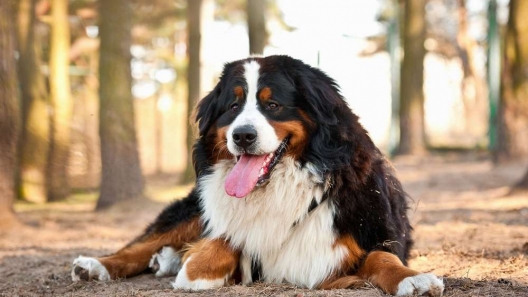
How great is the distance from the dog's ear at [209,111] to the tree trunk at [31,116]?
10.2 meters

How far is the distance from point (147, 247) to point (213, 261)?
1114 mm

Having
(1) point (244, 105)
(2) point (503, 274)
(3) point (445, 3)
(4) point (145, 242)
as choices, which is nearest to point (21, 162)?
(4) point (145, 242)

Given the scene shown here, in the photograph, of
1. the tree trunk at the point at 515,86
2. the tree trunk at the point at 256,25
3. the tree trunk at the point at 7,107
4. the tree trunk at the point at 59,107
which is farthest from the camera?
the tree trunk at the point at 59,107

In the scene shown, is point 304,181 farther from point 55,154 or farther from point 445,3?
point 445,3

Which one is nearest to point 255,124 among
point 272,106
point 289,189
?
point 272,106

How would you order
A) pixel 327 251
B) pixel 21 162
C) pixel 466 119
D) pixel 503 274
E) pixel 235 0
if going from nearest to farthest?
pixel 327 251 < pixel 503 274 < pixel 21 162 < pixel 235 0 < pixel 466 119

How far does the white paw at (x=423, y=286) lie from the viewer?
3.72 metres

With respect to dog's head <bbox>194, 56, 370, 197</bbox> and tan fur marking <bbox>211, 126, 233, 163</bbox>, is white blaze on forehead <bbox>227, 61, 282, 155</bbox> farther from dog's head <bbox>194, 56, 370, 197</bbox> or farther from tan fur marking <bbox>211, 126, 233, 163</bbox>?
tan fur marking <bbox>211, 126, 233, 163</bbox>

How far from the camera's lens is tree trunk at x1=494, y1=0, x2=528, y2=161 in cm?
1132

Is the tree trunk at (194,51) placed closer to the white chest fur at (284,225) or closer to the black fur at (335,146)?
the black fur at (335,146)

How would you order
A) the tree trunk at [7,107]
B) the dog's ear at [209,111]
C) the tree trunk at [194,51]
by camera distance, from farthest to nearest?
the tree trunk at [194,51] < the tree trunk at [7,107] < the dog's ear at [209,111]

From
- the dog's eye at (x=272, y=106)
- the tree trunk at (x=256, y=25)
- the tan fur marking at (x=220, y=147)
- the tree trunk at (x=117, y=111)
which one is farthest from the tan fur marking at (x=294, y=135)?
the tree trunk at (x=256, y=25)

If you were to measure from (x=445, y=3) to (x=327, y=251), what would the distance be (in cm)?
2710

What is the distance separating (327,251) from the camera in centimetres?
428
